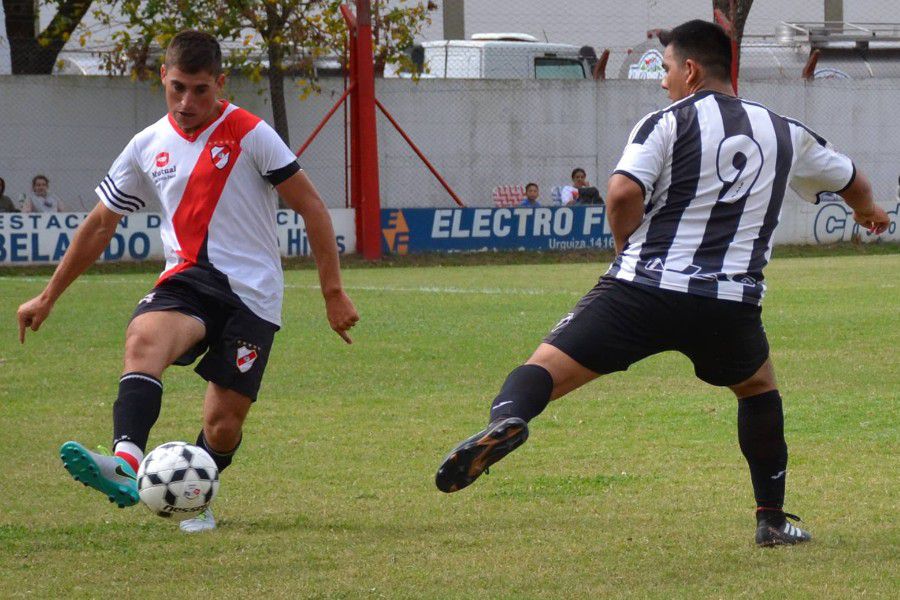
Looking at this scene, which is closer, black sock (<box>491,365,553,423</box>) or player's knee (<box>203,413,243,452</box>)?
black sock (<box>491,365,553,423</box>)

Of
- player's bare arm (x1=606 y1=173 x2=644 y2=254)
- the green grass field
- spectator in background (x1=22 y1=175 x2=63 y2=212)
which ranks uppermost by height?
player's bare arm (x1=606 y1=173 x2=644 y2=254)

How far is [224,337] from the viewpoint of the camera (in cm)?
527

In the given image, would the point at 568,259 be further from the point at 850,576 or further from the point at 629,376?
the point at 850,576

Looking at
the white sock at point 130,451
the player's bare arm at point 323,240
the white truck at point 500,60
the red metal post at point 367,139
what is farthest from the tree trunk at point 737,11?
the white sock at point 130,451

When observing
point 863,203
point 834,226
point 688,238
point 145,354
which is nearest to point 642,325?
point 688,238

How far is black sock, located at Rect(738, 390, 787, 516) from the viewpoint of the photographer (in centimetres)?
499

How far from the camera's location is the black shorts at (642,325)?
14.9 ft

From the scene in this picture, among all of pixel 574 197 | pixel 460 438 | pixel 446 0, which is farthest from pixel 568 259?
pixel 460 438

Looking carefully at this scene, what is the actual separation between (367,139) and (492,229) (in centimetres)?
264

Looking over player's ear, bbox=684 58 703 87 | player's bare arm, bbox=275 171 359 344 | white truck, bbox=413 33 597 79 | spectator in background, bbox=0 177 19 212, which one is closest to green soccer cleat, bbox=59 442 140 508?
player's bare arm, bbox=275 171 359 344

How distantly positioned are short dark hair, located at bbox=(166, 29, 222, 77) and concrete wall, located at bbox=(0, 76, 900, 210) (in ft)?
61.9

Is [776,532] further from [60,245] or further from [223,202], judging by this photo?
[60,245]

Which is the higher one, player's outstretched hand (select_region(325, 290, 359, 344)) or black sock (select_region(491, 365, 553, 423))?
player's outstretched hand (select_region(325, 290, 359, 344))

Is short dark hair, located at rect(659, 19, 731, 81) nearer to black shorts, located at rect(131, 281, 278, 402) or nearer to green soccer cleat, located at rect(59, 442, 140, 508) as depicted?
black shorts, located at rect(131, 281, 278, 402)
